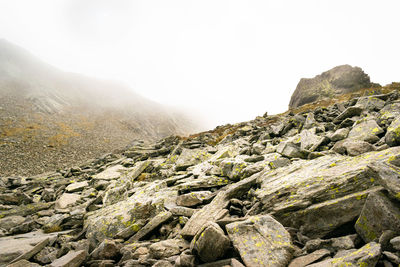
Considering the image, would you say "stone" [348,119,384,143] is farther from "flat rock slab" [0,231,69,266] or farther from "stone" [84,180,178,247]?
"flat rock slab" [0,231,69,266]

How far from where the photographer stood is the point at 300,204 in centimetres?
598

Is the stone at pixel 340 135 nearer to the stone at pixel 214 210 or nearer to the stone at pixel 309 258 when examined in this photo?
the stone at pixel 214 210

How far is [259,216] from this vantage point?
578cm

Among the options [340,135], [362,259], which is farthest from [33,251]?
[340,135]

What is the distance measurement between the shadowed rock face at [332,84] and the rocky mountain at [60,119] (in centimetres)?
5944

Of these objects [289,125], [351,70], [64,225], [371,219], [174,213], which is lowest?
[64,225]

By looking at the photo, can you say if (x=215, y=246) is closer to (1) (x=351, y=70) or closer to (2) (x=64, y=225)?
(2) (x=64, y=225)

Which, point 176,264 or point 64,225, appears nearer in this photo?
point 176,264

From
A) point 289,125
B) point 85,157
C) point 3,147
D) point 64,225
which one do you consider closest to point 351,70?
point 289,125

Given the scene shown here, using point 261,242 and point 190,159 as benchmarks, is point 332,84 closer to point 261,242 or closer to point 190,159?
point 190,159

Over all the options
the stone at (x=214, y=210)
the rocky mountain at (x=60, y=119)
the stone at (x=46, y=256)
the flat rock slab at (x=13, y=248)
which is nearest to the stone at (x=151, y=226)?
the stone at (x=214, y=210)

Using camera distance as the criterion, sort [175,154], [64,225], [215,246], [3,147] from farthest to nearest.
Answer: [3,147] < [175,154] < [64,225] < [215,246]

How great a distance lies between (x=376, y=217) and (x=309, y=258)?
188 cm

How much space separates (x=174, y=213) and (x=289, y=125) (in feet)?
45.9
